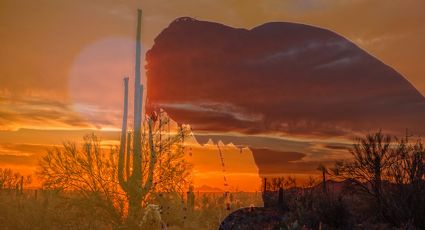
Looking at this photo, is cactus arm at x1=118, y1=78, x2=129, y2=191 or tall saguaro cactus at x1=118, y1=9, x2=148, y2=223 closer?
tall saguaro cactus at x1=118, y1=9, x2=148, y2=223

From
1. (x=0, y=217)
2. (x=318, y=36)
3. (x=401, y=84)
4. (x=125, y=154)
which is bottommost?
(x=0, y=217)

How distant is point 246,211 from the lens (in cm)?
1911

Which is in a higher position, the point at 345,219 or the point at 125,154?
the point at 125,154

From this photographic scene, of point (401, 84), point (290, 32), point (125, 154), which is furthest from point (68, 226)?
point (401, 84)

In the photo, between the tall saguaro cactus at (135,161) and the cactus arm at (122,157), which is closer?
the tall saguaro cactus at (135,161)

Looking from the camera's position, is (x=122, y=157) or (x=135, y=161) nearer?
(x=135, y=161)

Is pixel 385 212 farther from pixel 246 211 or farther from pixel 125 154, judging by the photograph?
pixel 125 154

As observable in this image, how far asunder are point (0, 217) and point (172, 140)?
68.0 feet

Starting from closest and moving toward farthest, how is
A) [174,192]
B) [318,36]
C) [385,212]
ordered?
1. [385,212]
2. [174,192]
3. [318,36]

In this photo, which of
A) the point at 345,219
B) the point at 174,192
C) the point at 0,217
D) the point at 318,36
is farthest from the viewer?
the point at 0,217

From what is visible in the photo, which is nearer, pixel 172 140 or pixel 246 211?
pixel 246 211

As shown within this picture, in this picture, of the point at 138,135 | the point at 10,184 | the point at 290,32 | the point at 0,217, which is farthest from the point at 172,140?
the point at 10,184

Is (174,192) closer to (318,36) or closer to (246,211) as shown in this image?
(246,211)

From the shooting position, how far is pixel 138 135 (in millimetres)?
23891
